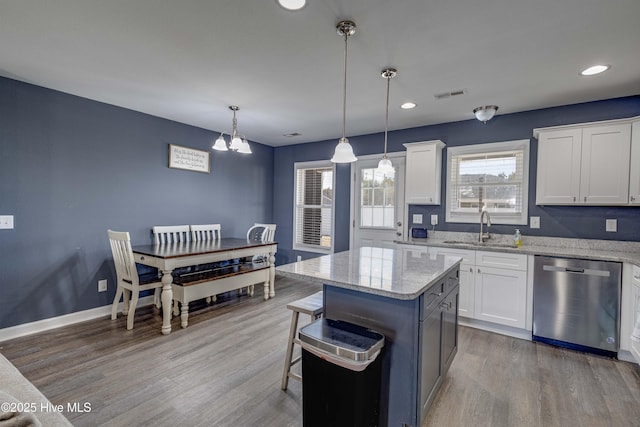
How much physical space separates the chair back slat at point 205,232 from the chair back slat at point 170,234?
0.27ft

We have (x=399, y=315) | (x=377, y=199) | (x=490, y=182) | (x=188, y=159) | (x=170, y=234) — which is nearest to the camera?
(x=399, y=315)

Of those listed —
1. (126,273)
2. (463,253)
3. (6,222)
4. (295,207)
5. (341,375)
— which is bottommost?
(341,375)

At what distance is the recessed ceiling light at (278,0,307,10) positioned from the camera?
1.68 meters

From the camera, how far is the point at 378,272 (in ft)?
6.11

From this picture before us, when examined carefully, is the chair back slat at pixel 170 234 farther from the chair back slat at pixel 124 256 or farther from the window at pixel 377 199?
the window at pixel 377 199

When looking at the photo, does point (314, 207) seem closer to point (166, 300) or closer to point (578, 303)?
point (166, 300)

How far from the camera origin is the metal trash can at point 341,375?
4.67 feet

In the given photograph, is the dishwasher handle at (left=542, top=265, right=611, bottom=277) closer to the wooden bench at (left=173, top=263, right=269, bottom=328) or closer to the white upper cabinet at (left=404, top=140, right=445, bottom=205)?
the white upper cabinet at (left=404, top=140, right=445, bottom=205)

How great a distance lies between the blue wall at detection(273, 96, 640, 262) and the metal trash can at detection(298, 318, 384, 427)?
2830 millimetres

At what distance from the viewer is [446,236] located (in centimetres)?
391

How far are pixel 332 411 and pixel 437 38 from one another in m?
2.37

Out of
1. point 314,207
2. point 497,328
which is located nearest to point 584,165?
point 497,328

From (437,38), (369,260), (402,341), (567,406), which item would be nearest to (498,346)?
(567,406)

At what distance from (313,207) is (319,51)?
3345 millimetres
